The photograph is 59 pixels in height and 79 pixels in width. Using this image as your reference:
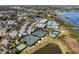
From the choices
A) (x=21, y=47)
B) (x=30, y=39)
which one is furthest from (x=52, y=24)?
(x=21, y=47)

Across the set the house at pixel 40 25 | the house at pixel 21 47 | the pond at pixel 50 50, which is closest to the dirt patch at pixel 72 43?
the pond at pixel 50 50

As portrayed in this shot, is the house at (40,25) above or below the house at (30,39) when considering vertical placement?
above

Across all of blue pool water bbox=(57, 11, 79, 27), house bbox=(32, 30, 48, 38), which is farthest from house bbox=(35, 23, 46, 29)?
blue pool water bbox=(57, 11, 79, 27)

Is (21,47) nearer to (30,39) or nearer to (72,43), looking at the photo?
(30,39)

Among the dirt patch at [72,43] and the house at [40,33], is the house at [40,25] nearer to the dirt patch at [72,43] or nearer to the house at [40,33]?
the house at [40,33]

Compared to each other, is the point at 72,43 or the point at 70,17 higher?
the point at 70,17

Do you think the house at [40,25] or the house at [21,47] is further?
the house at [40,25]
